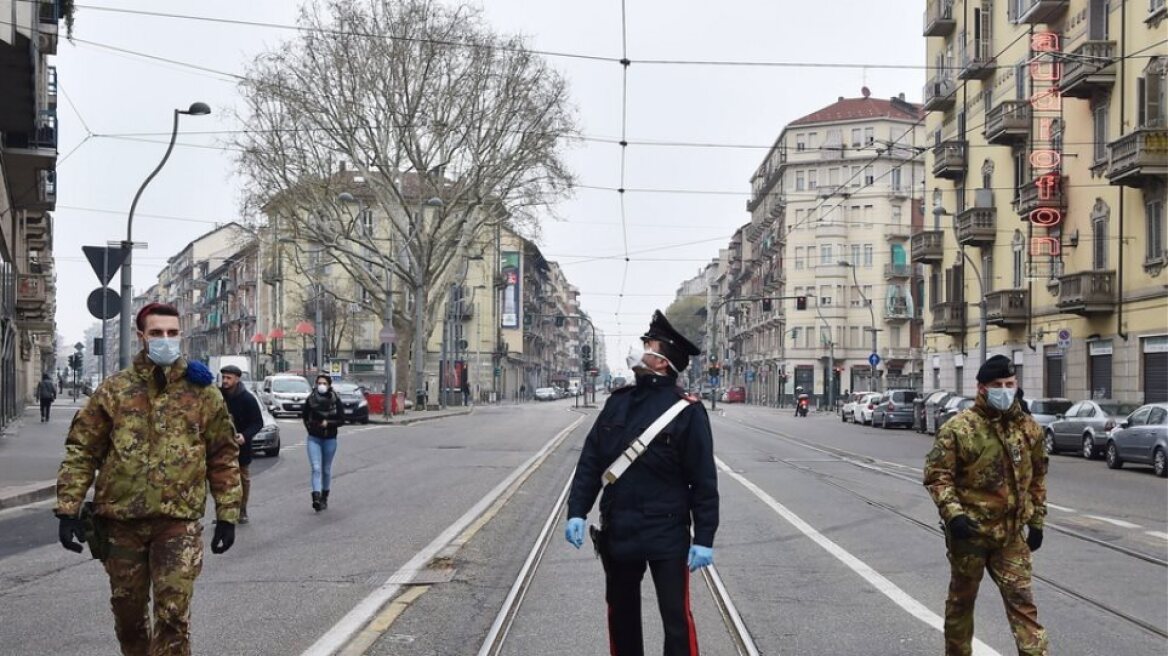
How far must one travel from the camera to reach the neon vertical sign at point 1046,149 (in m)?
38.2

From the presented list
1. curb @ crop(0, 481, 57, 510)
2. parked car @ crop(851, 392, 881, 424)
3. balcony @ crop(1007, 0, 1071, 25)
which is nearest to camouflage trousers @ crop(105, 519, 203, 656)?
curb @ crop(0, 481, 57, 510)

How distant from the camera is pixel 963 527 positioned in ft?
19.0

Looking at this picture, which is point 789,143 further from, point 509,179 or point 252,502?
point 252,502

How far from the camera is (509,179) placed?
169 feet

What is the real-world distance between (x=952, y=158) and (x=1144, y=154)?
55.4 ft

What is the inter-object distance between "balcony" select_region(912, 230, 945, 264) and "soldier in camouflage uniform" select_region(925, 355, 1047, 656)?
47.7 meters

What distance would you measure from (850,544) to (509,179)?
41414 mm

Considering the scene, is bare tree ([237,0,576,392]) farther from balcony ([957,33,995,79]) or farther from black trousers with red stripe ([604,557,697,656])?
black trousers with red stripe ([604,557,697,656])

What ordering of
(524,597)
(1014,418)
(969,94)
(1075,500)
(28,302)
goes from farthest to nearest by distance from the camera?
(969,94)
(28,302)
(1075,500)
(524,597)
(1014,418)

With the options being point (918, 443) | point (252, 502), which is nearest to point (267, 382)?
point (918, 443)

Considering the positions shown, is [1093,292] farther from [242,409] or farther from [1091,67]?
[242,409]

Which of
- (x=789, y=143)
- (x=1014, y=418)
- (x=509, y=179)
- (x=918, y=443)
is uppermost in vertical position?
(x=789, y=143)

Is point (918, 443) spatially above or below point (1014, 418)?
below

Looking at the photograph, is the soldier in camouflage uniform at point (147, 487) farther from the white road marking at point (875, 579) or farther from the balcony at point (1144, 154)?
the balcony at point (1144, 154)
